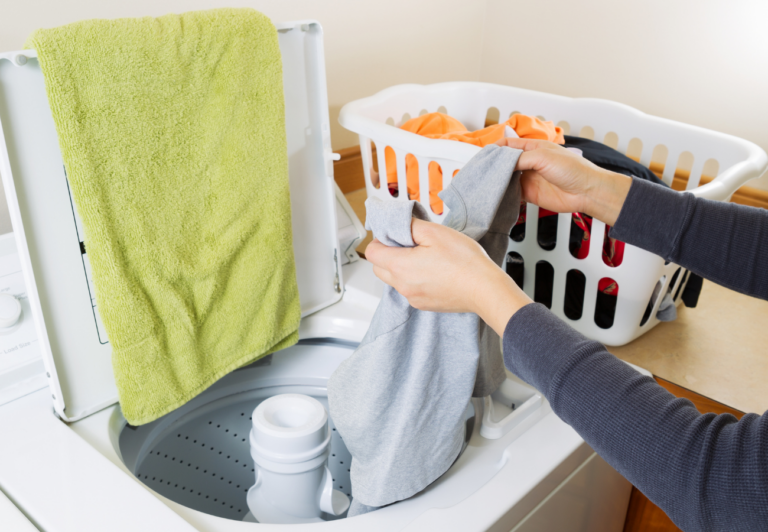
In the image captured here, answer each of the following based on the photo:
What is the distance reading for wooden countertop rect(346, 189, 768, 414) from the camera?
0.91 meters

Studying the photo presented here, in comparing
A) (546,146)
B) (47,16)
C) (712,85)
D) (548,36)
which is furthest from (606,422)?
(548,36)

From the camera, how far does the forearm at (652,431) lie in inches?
16.7

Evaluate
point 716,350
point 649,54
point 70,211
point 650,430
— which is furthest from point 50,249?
point 649,54

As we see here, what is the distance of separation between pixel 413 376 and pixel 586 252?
449mm

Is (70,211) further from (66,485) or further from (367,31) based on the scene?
(367,31)

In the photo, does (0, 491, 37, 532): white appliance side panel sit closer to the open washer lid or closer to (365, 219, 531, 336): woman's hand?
the open washer lid

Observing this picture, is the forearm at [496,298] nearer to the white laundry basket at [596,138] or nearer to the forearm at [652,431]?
the forearm at [652,431]

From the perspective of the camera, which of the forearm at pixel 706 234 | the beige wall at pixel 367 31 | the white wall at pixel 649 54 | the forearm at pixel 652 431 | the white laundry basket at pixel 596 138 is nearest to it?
the forearm at pixel 652 431

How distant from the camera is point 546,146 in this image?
0.78 metres

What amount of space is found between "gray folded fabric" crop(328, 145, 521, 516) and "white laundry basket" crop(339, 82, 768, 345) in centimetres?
21

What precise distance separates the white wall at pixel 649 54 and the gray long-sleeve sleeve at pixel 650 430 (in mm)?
1101

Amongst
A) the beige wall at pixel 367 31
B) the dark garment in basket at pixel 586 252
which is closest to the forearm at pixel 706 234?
the dark garment in basket at pixel 586 252

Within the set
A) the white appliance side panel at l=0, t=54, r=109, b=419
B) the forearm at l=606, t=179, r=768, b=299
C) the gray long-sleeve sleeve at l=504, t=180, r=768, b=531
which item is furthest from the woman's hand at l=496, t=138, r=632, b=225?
the white appliance side panel at l=0, t=54, r=109, b=419

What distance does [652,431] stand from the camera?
46 cm
